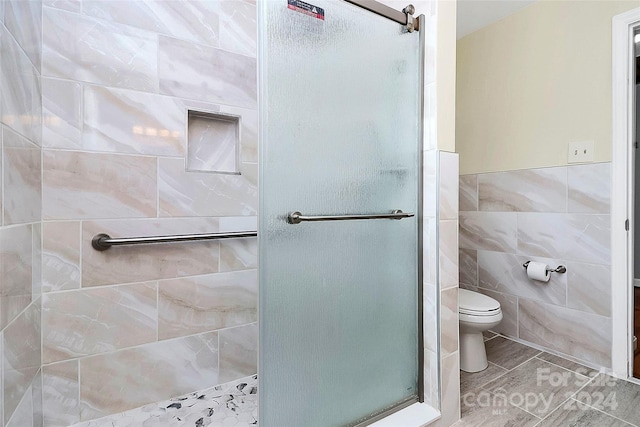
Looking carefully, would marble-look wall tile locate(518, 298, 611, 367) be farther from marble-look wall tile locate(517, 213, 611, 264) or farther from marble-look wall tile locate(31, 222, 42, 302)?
marble-look wall tile locate(31, 222, 42, 302)

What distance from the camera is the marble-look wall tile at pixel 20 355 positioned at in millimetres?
857

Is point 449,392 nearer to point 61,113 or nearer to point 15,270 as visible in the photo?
point 15,270

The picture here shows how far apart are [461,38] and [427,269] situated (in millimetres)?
2211

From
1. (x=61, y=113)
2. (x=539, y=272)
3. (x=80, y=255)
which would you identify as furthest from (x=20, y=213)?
(x=539, y=272)

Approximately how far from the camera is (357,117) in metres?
1.26

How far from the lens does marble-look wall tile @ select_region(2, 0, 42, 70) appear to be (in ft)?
2.98

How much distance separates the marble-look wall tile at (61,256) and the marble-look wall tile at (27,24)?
0.61m

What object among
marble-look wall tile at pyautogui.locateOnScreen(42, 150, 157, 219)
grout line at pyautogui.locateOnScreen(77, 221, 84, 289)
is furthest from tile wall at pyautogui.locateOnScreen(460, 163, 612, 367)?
grout line at pyautogui.locateOnScreen(77, 221, 84, 289)

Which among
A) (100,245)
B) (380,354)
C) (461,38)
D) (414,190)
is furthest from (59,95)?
(461,38)

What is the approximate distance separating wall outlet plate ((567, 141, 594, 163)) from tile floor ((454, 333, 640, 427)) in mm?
1215

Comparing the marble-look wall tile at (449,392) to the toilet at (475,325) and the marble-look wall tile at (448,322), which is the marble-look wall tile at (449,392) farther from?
the toilet at (475,325)

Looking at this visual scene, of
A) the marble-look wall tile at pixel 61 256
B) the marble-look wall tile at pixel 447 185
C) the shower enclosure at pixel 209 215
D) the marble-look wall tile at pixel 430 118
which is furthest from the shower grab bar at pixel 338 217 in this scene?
the marble-look wall tile at pixel 61 256

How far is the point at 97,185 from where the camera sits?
1.40 metres

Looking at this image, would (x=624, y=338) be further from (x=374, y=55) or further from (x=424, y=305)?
(x=374, y=55)
